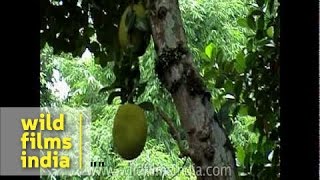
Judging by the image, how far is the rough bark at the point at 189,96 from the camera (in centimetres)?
51

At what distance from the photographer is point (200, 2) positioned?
0.69 m

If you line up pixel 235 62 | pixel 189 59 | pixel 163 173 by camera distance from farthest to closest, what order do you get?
1. pixel 235 62
2. pixel 163 173
3. pixel 189 59

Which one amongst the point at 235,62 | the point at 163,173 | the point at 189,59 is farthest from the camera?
the point at 235,62

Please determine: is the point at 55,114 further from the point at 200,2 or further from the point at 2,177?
the point at 200,2

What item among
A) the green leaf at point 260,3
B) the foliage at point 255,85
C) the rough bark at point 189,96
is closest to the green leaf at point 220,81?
the foliage at point 255,85

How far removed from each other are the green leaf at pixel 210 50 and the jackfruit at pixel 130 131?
0.44 feet

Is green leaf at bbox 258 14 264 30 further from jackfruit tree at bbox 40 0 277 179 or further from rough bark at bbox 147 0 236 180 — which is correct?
rough bark at bbox 147 0 236 180

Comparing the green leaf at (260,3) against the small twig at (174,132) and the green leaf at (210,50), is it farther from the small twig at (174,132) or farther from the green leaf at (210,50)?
the small twig at (174,132)

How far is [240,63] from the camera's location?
2.66 feet

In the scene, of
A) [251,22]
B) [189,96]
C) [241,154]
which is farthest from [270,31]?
[189,96]

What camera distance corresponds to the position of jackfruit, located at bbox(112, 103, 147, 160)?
2.04 feet

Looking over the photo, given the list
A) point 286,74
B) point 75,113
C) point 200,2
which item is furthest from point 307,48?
point 75,113

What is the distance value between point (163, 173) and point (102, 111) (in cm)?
10

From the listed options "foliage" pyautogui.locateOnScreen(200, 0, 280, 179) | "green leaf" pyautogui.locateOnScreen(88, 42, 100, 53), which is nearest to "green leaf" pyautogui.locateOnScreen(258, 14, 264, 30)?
"foliage" pyautogui.locateOnScreen(200, 0, 280, 179)
